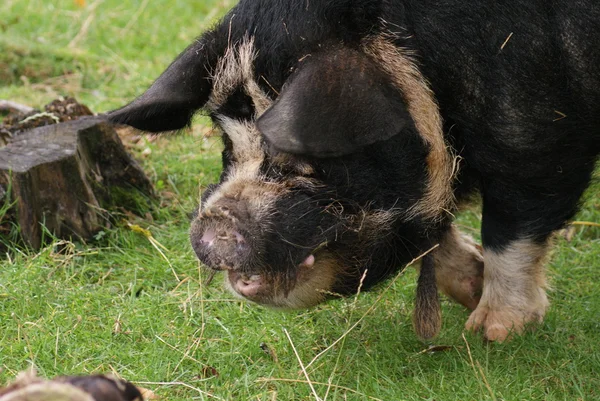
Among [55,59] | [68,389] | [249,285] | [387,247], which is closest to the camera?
[68,389]

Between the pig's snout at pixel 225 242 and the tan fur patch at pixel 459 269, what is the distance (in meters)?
1.58

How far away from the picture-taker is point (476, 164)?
4527 millimetres

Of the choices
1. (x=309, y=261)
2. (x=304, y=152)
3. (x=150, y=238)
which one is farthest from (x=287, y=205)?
(x=150, y=238)

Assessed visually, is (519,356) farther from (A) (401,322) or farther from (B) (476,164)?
(B) (476,164)

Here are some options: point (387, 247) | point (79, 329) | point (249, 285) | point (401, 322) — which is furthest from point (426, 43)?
point (79, 329)

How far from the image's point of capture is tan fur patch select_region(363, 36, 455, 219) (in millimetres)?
4223

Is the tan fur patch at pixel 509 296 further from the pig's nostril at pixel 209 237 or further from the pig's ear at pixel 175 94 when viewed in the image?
the pig's ear at pixel 175 94

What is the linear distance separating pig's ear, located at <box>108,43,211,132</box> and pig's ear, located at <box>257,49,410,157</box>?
618 millimetres

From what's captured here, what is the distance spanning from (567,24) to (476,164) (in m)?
0.73

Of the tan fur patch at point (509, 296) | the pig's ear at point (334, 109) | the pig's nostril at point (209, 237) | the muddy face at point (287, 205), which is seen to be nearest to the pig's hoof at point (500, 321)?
the tan fur patch at point (509, 296)

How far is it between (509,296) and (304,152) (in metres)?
1.74

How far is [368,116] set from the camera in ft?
13.1

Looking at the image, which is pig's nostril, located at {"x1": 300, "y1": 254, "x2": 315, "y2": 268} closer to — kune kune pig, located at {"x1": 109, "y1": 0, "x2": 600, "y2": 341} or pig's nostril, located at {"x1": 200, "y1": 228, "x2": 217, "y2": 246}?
kune kune pig, located at {"x1": 109, "y1": 0, "x2": 600, "y2": 341}

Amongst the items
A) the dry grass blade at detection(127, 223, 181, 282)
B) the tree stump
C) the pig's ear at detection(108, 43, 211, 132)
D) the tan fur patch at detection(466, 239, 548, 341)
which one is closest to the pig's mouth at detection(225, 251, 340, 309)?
the pig's ear at detection(108, 43, 211, 132)
